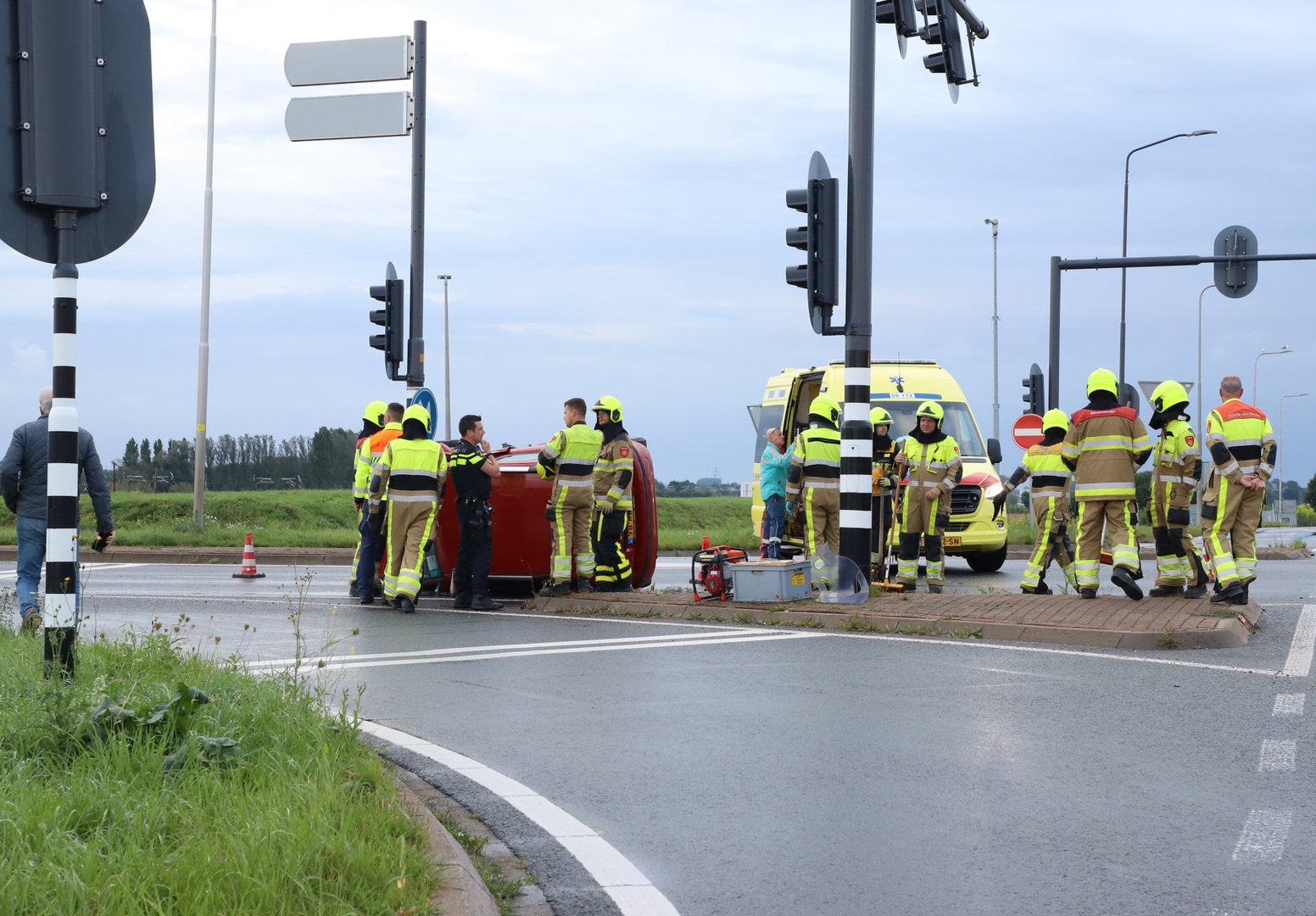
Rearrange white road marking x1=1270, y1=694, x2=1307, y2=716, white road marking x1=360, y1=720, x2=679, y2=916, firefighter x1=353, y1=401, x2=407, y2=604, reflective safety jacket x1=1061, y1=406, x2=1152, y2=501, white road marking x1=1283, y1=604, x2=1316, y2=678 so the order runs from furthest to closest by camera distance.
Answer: firefighter x1=353, y1=401, x2=407, y2=604
reflective safety jacket x1=1061, y1=406, x2=1152, y2=501
white road marking x1=1283, y1=604, x2=1316, y2=678
white road marking x1=1270, y1=694, x2=1307, y2=716
white road marking x1=360, y1=720, x2=679, y2=916

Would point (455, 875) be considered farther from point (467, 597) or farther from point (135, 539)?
point (135, 539)

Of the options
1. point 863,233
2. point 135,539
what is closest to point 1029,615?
point 863,233

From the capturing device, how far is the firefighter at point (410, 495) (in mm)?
14031

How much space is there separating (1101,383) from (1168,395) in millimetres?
609

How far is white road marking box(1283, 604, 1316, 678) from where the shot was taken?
31.1ft

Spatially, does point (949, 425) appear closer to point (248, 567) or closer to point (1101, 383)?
point (1101, 383)

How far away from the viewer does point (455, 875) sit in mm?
4484

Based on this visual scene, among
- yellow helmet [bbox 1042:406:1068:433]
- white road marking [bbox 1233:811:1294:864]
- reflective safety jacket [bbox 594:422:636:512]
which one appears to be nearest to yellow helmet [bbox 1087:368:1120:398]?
yellow helmet [bbox 1042:406:1068:433]

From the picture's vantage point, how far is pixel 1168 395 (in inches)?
523

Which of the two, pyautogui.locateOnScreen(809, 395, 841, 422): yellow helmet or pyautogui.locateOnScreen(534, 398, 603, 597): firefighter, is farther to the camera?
pyautogui.locateOnScreen(809, 395, 841, 422): yellow helmet

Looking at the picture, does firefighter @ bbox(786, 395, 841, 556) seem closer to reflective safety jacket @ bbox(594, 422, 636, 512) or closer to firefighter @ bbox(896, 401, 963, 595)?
firefighter @ bbox(896, 401, 963, 595)

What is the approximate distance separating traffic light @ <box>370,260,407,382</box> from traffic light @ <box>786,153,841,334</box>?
683 centimetres

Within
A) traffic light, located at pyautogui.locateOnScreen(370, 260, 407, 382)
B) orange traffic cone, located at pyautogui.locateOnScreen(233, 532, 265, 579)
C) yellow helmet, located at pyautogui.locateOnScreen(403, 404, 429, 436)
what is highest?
traffic light, located at pyautogui.locateOnScreen(370, 260, 407, 382)

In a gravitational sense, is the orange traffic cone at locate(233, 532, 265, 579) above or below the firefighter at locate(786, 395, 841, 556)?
below
